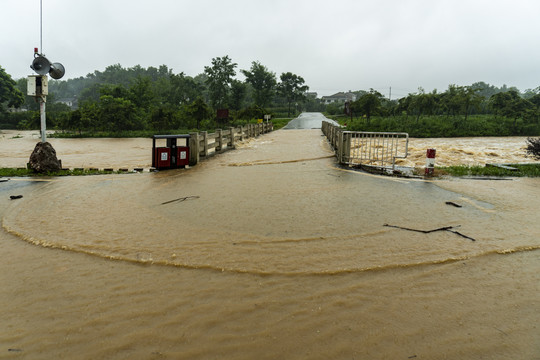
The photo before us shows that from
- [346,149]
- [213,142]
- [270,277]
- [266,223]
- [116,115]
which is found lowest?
[270,277]

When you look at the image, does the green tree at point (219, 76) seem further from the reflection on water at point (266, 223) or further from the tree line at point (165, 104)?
the reflection on water at point (266, 223)

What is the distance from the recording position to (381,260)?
4.51m

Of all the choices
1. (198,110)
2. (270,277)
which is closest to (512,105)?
(198,110)

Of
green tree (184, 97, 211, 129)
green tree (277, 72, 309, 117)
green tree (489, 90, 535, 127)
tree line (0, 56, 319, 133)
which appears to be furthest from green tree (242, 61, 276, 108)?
green tree (489, 90, 535, 127)

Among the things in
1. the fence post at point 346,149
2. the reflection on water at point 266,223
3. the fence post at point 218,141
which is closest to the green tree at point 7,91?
the fence post at point 218,141

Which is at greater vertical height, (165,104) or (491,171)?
(165,104)

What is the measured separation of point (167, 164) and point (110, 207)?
5.28 meters

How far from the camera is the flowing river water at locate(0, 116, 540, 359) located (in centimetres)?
295

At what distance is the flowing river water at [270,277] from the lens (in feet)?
9.67

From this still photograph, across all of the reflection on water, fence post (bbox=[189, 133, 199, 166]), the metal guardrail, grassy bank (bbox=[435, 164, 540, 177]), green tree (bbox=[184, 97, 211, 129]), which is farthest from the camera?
green tree (bbox=[184, 97, 211, 129])

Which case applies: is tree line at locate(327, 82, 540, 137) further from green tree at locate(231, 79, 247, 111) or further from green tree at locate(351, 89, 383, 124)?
green tree at locate(231, 79, 247, 111)

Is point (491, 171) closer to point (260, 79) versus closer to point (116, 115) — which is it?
point (116, 115)

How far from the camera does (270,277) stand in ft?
13.3

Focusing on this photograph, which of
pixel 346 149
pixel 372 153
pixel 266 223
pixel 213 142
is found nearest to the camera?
→ pixel 266 223
